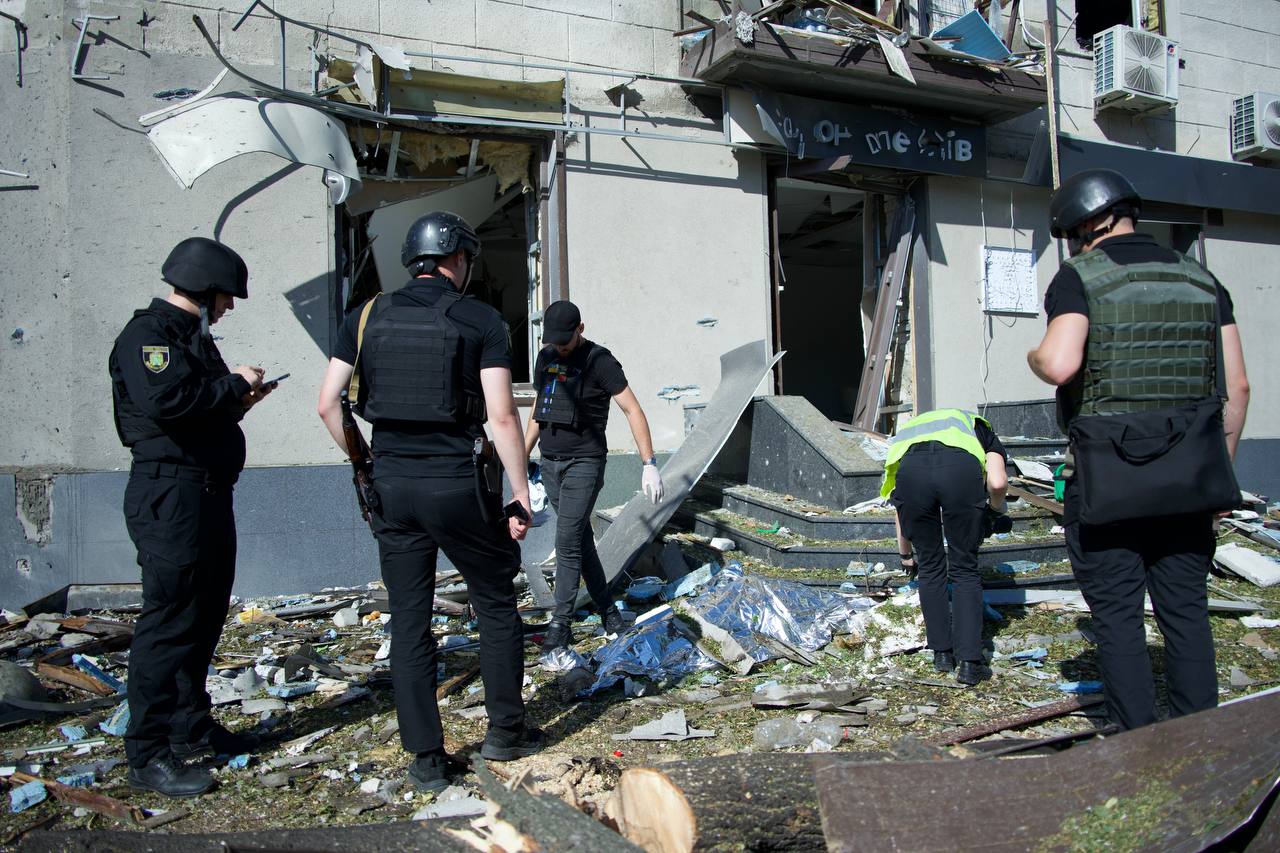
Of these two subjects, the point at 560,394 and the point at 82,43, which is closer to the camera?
the point at 560,394

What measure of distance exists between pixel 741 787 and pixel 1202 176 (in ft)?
Answer: 32.8

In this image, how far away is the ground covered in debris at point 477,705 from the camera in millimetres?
3096

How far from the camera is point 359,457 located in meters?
3.34

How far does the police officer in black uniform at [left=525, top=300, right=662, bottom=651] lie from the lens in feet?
15.9

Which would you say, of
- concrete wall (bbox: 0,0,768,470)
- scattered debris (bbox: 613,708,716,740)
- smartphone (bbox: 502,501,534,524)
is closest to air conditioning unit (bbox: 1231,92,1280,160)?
concrete wall (bbox: 0,0,768,470)

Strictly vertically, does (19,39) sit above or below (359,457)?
above

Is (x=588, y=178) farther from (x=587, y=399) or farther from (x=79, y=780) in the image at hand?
(x=79, y=780)

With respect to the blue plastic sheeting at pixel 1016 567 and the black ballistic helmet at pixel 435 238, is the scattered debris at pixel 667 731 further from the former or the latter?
the blue plastic sheeting at pixel 1016 567

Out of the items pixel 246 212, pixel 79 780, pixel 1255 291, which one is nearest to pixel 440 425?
pixel 79 780

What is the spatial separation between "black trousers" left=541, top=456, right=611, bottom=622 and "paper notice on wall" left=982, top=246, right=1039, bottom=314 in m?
5.60

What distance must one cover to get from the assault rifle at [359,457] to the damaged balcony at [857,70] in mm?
5252

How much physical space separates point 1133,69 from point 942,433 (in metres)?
7.11

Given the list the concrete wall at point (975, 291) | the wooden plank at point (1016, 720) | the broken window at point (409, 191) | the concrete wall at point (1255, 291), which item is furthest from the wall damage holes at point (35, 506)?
the concrete wall at point (1255, 291)

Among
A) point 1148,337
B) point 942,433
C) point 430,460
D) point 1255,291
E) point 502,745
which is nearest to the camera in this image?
point 1148,337
